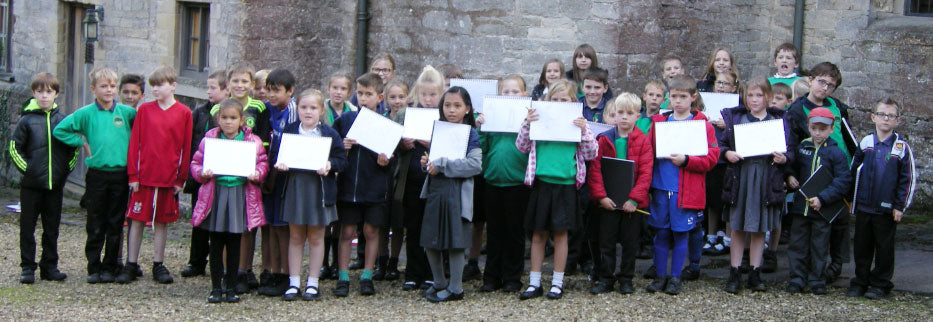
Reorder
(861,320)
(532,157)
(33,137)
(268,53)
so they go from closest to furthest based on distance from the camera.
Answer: (861,320), (532,157), (33,137), (268,53)

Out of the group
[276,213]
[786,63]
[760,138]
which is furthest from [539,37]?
[276,213]

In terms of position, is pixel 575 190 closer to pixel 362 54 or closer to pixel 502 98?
pixel 502 98

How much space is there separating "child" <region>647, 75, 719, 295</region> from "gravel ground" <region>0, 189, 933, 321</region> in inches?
8.5

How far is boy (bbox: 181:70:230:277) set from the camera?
24.8 ft

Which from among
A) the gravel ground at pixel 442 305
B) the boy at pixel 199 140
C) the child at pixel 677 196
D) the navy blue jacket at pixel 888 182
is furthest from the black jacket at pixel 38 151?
the navy blue jacket at pixel 888 182

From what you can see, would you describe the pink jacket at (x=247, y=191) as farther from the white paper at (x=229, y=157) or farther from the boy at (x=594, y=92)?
the boy at (x=594, y=92)

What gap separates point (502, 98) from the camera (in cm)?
726

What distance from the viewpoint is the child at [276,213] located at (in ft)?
23.8

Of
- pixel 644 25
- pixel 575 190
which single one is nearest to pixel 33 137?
pixel 575 190

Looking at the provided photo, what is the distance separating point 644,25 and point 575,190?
12.2 ft

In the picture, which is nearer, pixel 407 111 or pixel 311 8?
pixel 407 111

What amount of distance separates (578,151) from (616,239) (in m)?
0.66

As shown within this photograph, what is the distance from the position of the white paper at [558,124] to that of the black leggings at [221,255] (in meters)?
1.98

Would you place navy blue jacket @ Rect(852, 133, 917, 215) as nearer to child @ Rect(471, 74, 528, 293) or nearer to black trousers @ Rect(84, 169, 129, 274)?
child @ Rect(471, 74, 528, 293)
